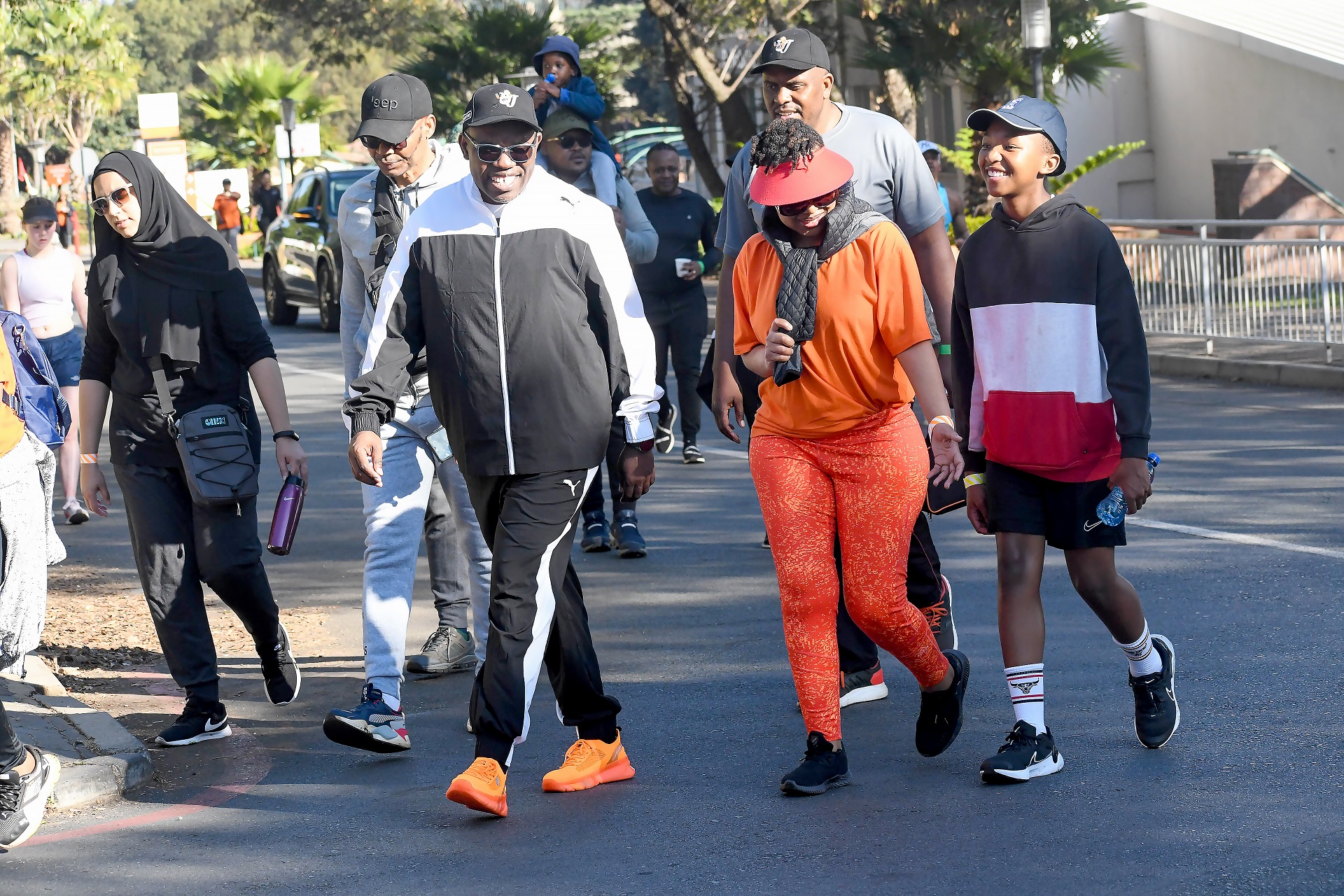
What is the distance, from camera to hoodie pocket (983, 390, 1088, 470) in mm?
4883

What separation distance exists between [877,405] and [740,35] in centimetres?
3444

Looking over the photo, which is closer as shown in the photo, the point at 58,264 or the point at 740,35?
the point at 58,264

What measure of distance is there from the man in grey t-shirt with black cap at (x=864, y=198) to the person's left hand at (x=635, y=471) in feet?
1.78

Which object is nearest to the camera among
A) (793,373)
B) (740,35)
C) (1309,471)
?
(793,373)

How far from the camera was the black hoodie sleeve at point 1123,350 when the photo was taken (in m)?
4.79

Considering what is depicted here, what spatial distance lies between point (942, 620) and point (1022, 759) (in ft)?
2.95

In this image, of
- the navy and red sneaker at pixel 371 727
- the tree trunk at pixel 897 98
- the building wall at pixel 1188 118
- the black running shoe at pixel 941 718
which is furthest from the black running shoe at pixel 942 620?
the building wall at pixel 1188 118

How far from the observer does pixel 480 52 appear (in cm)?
3434

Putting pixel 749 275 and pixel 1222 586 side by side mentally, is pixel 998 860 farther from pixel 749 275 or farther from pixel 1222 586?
pixel 1222 586

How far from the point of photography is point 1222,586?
7.21m

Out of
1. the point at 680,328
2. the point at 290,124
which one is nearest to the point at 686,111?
the point at 290,124

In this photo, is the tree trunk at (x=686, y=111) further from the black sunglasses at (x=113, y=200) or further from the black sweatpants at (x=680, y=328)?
the black sunglasses at (x=113, y=200)

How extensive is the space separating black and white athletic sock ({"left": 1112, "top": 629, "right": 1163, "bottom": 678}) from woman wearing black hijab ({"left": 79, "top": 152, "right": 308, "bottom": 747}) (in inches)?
108

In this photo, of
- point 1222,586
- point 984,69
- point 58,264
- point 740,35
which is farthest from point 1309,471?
point 740,35
